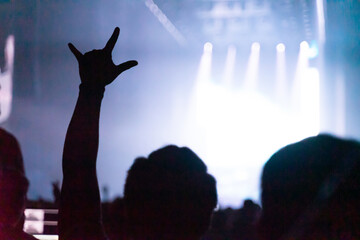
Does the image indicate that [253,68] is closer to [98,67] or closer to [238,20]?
[238,20]

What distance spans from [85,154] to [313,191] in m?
0.38

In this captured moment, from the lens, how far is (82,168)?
2.39 feet

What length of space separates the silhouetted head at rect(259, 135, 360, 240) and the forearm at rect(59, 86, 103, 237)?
1.01 ft

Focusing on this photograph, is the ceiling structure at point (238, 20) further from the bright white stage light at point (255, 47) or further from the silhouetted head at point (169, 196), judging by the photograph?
the silhouetted head at point (169, 196)

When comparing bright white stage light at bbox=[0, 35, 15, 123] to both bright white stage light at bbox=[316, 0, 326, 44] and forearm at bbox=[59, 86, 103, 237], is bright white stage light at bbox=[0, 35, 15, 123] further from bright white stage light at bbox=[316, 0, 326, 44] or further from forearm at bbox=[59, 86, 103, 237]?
forearm at bbox=[59, 86, 103, 237]

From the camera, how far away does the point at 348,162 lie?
0.52m

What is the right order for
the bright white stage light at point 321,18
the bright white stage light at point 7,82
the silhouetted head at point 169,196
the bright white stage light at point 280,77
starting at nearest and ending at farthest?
the silhouetted head at point 169,196 < the bright white stage light at point 7,82 < the bright white stage light at point 321,18 < the bright white stage light at point 280,77

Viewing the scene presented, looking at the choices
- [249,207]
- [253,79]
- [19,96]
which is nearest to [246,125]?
[253,79]

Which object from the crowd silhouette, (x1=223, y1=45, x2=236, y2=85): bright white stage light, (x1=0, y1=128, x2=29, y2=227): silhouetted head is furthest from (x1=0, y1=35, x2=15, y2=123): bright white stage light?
the crowd silhouette

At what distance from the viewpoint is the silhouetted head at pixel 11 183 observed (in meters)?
0.78

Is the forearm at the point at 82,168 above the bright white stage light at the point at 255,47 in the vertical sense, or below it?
below


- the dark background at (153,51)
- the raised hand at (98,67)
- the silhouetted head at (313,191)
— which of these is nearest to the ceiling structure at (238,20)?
the dark background at (153,51)

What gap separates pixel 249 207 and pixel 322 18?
3.06 m

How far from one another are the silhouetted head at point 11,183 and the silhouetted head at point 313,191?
47 centimetres
